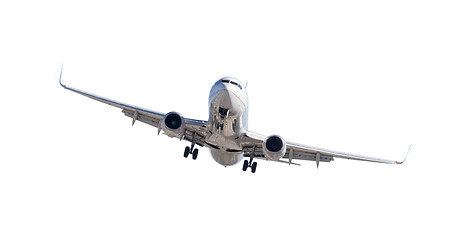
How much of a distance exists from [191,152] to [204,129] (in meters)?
2.57

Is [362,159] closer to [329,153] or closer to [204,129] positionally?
[329,153]

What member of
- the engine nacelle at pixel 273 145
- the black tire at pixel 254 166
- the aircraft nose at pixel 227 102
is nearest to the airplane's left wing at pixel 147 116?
the black tire at pixel 254 166

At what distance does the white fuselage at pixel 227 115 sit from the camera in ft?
106

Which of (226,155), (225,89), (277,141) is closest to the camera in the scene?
(225,89)

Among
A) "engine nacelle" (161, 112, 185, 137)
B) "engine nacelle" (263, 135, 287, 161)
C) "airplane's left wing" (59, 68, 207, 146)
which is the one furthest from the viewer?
"airplane's left wing" (59, 68, 207, 146)

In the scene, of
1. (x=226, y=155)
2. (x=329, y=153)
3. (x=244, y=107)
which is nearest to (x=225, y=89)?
(x=244, y=107)

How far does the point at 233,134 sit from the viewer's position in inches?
1385

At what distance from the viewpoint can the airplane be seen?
32719mm

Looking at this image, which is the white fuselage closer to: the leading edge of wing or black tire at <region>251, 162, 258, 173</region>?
black tire at <region>251, 162, 258, 173</region>

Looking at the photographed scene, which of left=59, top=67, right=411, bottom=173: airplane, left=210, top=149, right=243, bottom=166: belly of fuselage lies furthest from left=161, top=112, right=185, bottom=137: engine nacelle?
left=210, top=149, right=243, bottom=166: belly of fuselage

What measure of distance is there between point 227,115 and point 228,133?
209 centimetres

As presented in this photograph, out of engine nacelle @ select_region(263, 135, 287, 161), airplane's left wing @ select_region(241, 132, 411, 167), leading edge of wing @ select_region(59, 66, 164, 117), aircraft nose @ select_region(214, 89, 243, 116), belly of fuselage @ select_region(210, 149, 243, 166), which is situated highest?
leading edge of wing @ select_region(59, 66, 164, 117)

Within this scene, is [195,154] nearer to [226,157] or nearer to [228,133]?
[226,157]

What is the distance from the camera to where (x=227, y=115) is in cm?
3291
